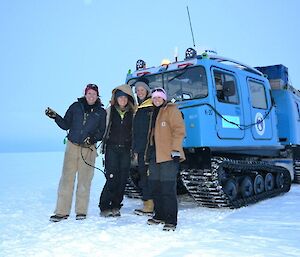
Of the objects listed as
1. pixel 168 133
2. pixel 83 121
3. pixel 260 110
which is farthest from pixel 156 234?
pixel 260 110

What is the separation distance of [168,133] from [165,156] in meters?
0.33

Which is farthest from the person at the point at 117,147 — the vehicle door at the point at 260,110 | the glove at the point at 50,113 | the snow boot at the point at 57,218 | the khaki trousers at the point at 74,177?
the vehicle door at the point at 260,110

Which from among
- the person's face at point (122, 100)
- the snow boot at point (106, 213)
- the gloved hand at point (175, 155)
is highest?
the person's face at point (122, 100)

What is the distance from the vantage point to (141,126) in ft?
17.7

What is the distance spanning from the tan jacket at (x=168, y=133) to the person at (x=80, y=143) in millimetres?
1075

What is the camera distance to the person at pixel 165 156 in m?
4.82

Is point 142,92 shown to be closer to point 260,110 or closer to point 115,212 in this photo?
point 115,212

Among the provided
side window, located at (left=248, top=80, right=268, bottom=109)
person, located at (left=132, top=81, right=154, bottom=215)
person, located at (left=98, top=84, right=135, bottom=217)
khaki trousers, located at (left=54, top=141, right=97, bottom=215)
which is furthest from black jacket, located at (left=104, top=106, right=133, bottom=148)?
side window, located at (left=248, top=80, right=268, bottom=109)

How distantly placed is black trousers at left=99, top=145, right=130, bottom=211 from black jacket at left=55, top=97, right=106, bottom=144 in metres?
0.35

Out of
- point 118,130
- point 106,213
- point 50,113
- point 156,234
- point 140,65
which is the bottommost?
point 156,234

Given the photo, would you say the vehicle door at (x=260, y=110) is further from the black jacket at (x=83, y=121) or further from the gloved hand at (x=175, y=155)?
the black jacket at (x=83, y=121)

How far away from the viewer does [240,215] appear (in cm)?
572

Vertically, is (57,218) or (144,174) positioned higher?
(144,174)

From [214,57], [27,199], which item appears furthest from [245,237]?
[27,199]
